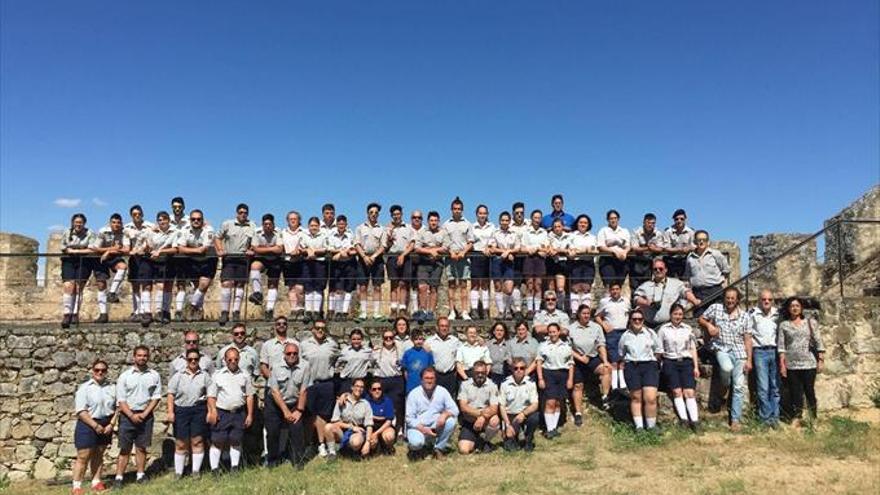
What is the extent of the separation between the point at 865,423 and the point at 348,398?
751 cm

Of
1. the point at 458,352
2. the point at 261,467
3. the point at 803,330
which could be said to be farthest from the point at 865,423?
the point at 261,467

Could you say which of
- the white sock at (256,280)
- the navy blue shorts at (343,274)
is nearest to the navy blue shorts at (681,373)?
the navy blue shorts at (343,274)

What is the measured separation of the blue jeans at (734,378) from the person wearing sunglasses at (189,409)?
743 centimetres

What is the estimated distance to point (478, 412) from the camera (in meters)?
8.15

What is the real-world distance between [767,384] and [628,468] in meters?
2.77

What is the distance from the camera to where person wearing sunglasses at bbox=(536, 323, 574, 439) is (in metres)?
8.42

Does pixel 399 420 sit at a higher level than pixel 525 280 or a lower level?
lower

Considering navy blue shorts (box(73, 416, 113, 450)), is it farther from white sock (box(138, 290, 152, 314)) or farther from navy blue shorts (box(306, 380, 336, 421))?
navy blue shorts (box(306, 380, 336, 421))

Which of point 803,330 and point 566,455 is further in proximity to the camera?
point 803,330

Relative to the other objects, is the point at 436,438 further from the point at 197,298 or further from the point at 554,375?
the point at 197,298

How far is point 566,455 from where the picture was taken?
775 cm

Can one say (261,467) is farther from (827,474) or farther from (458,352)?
(827,474)

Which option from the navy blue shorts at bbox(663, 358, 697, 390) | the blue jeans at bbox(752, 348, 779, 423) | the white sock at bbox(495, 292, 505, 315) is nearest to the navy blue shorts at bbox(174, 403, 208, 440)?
the white sock at bbox(495, 292, 505, 315)

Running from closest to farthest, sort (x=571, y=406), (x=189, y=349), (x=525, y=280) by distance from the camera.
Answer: (x=189, y=349) → (x=571, y=406) → (x=525, y=280)
